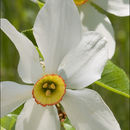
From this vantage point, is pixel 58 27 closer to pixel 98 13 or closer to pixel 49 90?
pixel 49 90

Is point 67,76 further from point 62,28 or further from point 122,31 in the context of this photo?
point 122,31

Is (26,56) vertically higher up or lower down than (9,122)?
higher up

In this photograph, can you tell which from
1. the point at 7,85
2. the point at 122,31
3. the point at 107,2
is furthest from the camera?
the point at 122,31

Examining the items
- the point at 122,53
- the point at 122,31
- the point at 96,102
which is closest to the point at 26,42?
the point at 96,102

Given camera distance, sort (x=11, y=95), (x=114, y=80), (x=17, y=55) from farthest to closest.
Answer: (x=17, y=55) → (x=114, y=80) → (x=11, y=95)

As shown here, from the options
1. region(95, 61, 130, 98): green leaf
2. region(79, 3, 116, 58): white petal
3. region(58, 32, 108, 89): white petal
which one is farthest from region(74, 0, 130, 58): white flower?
region(58, 32, 108, 89): white petal

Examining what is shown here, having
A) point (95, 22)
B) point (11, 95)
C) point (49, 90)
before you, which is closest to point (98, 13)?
point (95, 22)

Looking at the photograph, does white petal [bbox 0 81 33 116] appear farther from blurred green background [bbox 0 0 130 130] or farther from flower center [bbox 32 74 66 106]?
blurred green background [bbox 0 0 130 130]
